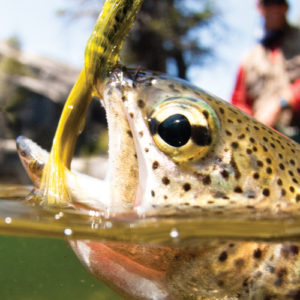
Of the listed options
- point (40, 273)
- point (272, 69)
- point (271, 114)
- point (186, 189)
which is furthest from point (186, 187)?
point (272, 69)

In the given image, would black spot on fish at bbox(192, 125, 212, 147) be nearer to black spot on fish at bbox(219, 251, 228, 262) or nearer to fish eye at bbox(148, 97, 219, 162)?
fish eye at bbox(148, 97, 219, 162)

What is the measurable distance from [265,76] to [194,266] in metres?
2.66

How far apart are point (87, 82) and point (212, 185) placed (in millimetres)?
572

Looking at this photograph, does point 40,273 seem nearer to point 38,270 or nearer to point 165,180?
point 38,270

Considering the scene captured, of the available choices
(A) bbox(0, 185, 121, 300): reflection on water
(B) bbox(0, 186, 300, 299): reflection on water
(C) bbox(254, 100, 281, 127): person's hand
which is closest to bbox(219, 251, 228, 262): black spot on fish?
(B) bbox(0, 186, 300, 299): reflection on water

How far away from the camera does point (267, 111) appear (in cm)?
314

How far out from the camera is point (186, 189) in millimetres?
1251

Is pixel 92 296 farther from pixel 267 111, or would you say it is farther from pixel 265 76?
pixel 265 76

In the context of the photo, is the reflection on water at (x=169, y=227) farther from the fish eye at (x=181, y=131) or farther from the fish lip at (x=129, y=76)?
A: the fish lip at (x=129, y=76)

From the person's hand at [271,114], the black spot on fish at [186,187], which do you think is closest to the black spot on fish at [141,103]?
the black spot on fish at [186,187]

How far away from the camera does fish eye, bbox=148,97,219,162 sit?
124 centimetres

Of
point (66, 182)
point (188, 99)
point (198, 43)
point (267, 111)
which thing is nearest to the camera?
point (188, 99)

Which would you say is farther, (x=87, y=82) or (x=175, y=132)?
(x=87, y=82)

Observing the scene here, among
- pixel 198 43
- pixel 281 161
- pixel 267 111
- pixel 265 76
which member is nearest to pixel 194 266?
Result: pixel 281 161
